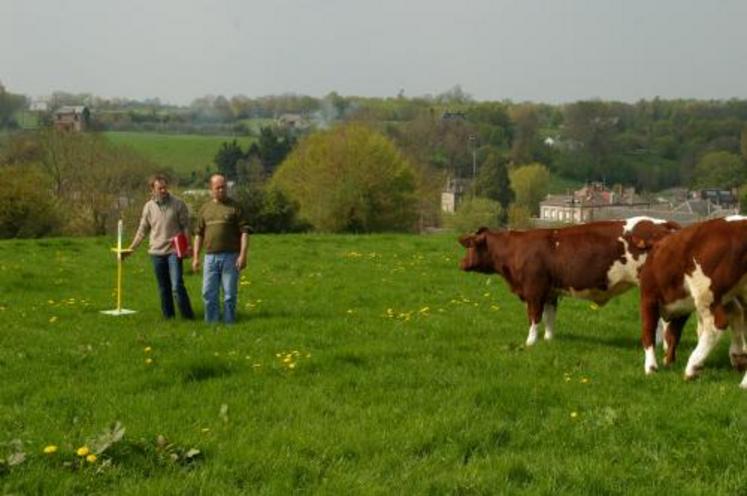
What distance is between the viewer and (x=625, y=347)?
12.2 m

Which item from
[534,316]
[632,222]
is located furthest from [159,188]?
[632,222]

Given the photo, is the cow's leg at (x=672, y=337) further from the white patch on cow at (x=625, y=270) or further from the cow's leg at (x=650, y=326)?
the white patch on cow at (x=625, y=270)

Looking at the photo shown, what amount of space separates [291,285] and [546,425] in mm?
12165

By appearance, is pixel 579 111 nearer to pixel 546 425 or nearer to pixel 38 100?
pixel 38 100

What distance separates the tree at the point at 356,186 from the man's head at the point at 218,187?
36.3m

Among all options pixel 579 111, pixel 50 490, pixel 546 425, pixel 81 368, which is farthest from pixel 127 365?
pixel 579 111

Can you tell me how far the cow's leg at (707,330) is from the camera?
9367 mm

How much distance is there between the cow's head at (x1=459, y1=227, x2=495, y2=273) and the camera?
44.7ft

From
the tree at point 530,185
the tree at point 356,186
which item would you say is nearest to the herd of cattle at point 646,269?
the tree at point 356,186

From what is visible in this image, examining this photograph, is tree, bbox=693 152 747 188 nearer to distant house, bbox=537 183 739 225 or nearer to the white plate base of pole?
distant house, bbox=537 183 739 225

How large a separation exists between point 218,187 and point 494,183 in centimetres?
10328

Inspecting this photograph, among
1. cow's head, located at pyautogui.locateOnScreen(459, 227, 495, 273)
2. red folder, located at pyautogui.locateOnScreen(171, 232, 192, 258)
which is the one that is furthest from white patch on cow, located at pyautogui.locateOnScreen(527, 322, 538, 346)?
red folder, located at pyautogui.locateOnScreen(171, 232, 192, 258)

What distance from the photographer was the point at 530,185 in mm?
122312

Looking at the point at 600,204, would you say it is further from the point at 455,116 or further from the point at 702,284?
the point at 702,284
